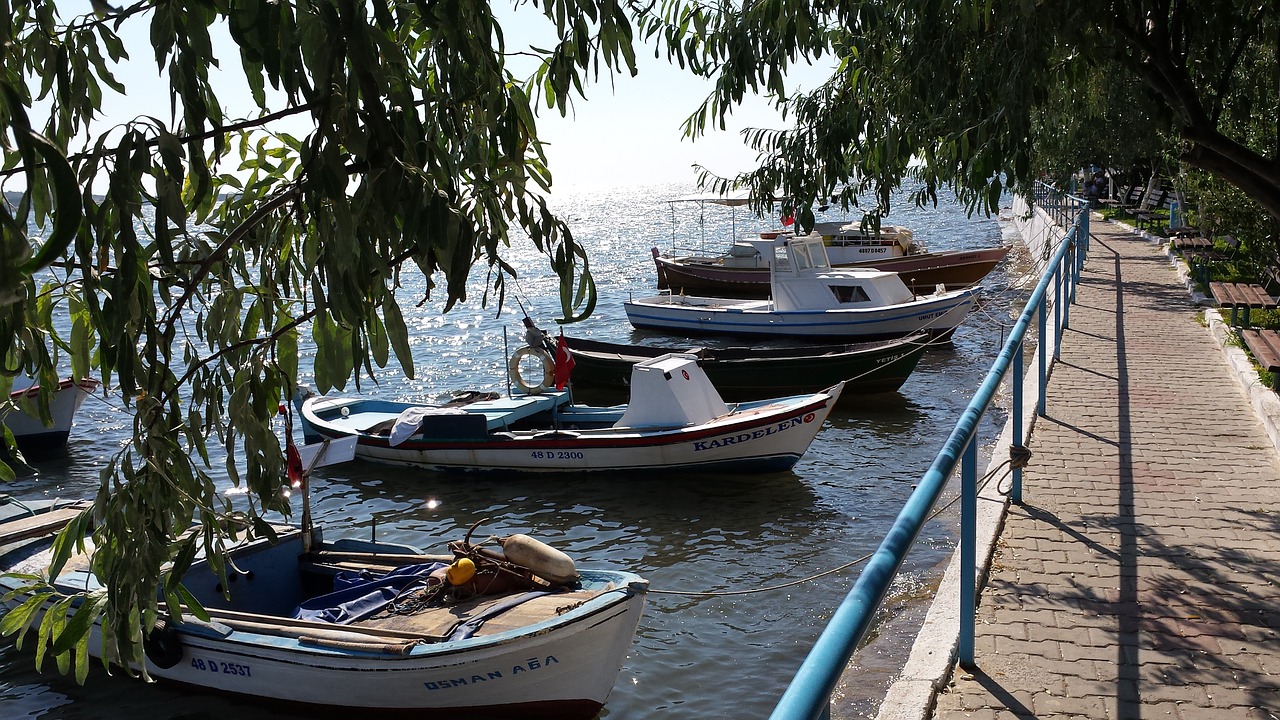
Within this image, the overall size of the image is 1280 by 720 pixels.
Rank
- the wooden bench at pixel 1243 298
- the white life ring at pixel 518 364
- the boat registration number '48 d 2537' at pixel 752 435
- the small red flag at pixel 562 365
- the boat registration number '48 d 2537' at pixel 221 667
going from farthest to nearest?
the white life ring at pixel 518 364 < the small red flag at pixel 562 365 < the boat registration number '48 d 2537' at pixel 752 435 < the wooden bench at pixel 1243 298 < the boat registration number '48 d 2537' at pixel 221 667

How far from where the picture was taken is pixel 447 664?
8.21 meters

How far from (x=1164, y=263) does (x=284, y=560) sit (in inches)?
814

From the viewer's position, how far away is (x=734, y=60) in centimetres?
627

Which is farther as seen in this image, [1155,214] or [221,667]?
[1155,214]

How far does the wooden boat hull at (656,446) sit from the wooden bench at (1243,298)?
5233mm

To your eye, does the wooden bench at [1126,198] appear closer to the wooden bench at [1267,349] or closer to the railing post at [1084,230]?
the railing post at [1084,230]

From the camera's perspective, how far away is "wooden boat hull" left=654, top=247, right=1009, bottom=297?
116 ft

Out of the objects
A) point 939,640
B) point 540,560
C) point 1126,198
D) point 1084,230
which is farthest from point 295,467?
point 1126,198

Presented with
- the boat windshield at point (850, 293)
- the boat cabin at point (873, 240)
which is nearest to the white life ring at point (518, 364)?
the boat windshield at point (850, 293)

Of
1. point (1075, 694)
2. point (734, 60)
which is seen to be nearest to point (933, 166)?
point (734, 60)

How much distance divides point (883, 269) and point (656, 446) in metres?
22.8

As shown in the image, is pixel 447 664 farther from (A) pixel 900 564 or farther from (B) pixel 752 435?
(B) pixel 752 435

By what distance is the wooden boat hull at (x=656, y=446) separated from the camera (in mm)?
15336

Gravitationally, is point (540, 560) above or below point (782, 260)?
below
